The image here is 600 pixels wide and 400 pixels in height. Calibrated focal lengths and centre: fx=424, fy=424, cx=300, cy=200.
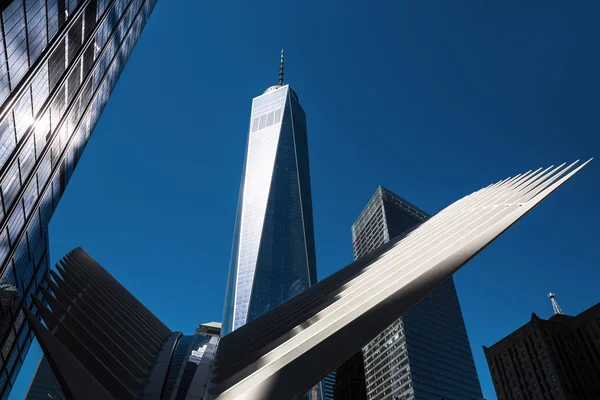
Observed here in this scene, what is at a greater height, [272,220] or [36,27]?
[272,220]

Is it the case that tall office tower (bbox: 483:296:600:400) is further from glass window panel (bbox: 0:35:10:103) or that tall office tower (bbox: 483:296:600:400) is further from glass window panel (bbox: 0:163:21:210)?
glass window panel (bbox: 0:35:10:103)

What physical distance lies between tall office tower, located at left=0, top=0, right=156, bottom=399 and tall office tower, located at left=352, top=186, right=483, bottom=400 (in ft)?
216

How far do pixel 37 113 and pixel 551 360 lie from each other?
81.0 m

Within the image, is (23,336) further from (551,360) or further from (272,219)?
(272,219)

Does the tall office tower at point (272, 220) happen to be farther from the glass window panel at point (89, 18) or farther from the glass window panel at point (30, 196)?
the glass window panel at point (89, 18)

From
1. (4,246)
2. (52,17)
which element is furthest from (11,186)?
(52,17)

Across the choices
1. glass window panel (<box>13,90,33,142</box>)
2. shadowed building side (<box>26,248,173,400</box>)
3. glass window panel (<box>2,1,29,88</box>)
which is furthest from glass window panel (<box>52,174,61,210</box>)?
glass window panel (<box>2,1,29,88</box>)

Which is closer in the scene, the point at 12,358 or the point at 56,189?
the point at 12,358

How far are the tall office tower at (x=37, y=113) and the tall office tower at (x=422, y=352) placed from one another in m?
65.8

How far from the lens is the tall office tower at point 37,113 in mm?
21703

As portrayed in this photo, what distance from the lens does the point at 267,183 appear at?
Answer: 508 feet

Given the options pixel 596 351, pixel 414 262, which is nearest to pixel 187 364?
pixel 414 262

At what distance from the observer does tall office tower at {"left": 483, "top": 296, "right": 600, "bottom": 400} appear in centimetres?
6950

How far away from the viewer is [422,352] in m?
103
